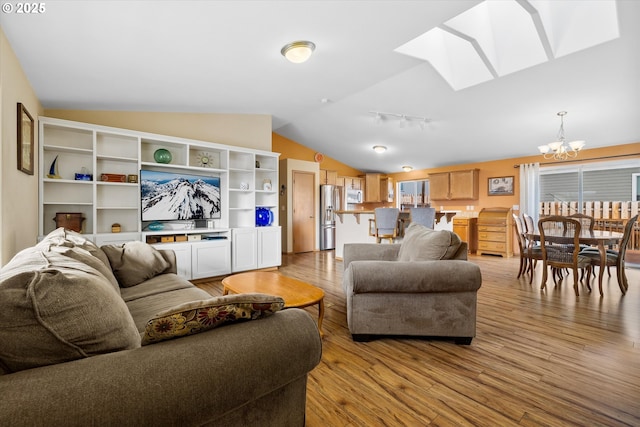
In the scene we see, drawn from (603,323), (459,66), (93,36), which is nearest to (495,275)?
(603,323)

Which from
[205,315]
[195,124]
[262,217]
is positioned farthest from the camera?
[262,217]

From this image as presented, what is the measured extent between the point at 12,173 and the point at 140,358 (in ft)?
8.75

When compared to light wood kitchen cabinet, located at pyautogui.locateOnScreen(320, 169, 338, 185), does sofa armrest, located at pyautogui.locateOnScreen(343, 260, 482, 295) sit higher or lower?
lower

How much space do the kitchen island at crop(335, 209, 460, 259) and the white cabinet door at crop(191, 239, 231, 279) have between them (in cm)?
230

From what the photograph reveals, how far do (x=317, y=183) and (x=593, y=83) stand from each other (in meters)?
5.25

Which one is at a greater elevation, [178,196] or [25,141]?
[25,141]

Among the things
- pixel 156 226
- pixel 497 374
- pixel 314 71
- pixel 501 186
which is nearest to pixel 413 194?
pixel 501 186

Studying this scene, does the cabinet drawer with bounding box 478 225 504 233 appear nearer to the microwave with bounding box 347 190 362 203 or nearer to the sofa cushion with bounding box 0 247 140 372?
the microwave with bounding box 347 190 362 203

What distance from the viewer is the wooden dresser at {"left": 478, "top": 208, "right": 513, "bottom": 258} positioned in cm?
657

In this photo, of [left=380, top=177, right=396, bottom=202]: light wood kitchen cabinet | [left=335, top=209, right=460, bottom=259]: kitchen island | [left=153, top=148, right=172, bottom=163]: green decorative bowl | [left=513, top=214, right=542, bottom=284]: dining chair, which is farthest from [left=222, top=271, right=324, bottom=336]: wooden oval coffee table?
[left=380, top=177, right=396, bottom=202]: light wood kitchen cabinet

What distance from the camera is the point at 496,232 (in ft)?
21.9

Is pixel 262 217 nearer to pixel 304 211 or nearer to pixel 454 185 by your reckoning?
pixel 304 211

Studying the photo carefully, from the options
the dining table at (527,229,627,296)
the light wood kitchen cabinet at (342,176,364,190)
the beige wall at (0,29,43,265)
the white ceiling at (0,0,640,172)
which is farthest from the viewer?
the light wood kitchen cabinet at (342,176,364,190)

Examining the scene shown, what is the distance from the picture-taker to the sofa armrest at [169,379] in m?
0.68
